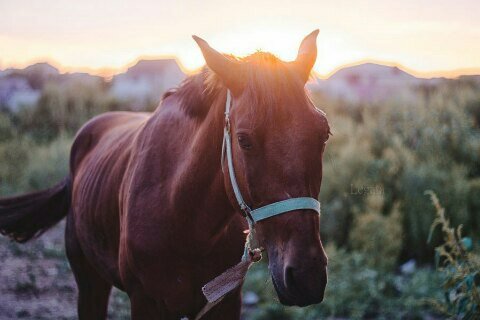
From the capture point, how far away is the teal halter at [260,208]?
1.96m

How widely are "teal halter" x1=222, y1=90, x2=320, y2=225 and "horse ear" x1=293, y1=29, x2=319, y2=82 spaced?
1.00ft

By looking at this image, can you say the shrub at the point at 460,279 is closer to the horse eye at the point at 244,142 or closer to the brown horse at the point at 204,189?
the brown horse at the point at 204,189

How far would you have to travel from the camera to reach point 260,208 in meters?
2.05

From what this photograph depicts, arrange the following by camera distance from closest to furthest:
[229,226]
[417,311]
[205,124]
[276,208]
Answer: [276,208] < [205,124] < [229,226] < [417,311]

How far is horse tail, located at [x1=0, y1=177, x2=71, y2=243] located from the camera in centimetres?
438

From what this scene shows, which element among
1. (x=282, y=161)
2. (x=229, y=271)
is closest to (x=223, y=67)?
(x=282, y=161)

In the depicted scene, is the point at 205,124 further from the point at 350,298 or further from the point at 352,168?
the point at 352,168

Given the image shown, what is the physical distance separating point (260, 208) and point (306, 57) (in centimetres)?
70

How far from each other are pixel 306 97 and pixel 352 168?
17.4ft

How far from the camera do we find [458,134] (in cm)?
757

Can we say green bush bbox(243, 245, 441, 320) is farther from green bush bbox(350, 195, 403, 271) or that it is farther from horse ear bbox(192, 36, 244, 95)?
horse ear bbox(192, 36, 244, 95)

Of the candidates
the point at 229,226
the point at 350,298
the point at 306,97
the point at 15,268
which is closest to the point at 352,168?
the point at 350,298

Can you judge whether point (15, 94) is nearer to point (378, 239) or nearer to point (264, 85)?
point (378, 239)

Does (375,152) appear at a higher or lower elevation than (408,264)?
higher
